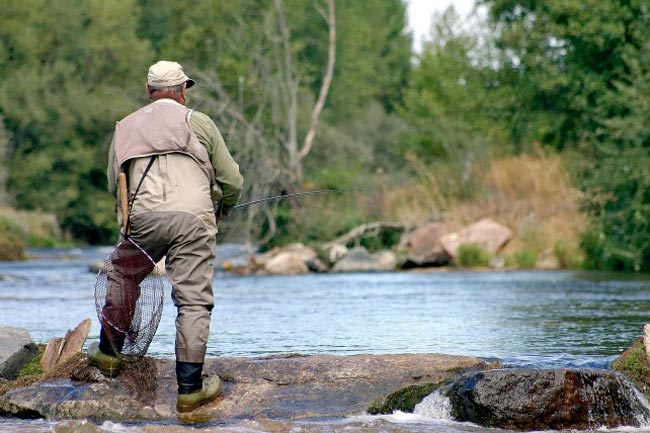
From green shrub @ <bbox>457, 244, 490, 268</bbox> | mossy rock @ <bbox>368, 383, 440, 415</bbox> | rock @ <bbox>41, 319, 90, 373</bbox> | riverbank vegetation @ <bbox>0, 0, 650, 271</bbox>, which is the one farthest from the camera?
green shrub @ <bbox>457, 244, 490, 268</bbox>

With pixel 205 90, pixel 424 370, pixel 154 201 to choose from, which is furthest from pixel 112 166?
pixel 205 90

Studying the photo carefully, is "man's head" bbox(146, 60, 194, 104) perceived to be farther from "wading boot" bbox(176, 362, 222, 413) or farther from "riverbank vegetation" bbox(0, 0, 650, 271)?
"riverbank vegetation" bbox(0, 0, 650, 271)

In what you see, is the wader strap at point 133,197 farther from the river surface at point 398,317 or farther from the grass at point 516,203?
the grass at point 516,203

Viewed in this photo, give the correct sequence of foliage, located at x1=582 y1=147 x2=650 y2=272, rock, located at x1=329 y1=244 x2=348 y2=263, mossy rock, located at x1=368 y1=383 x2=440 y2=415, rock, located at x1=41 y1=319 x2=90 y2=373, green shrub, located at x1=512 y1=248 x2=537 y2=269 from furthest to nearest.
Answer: rock, located at x1=329 y1=244 x2=348 y2=263 < green shrub, located at x1=512 y1=248 x2=537 y2=269 < foliage, located at x1=582 y1=147 x2=650 y2=272 < rock, located at x1=41 y1=319 x2=90 y2=373 < mossy rock, located at x1=368 y1=383 x2=440 y2=415

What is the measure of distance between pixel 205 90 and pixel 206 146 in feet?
81.3

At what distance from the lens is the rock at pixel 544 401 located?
5.65m

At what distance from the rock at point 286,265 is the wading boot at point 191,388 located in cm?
1627

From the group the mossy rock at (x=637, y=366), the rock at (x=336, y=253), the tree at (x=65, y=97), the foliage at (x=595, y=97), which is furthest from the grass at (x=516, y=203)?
the tree at (x=65, y=97)

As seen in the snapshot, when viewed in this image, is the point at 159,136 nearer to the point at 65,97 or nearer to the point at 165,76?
the point at 165,76

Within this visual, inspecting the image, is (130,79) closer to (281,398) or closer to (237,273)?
(237,273)

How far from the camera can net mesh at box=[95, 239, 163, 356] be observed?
5703 millimetres

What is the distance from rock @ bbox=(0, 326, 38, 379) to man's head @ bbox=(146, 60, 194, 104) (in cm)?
186

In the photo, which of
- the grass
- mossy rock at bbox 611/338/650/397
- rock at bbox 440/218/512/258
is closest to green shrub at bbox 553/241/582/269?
the grass

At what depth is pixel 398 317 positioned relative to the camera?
11438 millimetres
